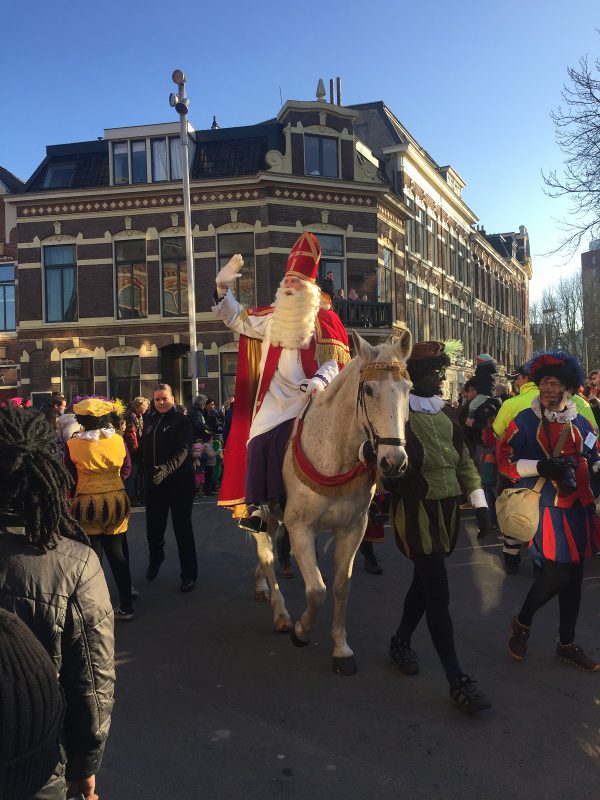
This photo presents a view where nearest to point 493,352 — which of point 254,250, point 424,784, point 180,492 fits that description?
point 254,250

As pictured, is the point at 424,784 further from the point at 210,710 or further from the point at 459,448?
the point at 459,448

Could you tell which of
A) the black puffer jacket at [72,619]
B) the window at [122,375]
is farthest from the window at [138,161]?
the black puffer jacket at [72,619]

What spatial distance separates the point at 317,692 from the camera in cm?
374

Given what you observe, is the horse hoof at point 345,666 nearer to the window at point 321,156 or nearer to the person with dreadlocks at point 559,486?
the person with dreadlocks at point 559,486

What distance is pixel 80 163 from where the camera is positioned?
21.4m

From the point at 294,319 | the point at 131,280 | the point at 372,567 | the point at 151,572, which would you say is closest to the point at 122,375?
the point at 131,280

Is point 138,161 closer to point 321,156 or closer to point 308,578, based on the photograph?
point 321,156

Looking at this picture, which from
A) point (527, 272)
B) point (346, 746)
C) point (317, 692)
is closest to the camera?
point (346, 746)

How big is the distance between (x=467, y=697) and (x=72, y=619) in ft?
8.03

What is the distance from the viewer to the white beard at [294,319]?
479cm

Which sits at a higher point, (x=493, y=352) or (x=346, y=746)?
(x=493, y=352)

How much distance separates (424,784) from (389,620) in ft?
7.14

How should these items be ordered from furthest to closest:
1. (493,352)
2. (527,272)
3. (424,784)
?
(527,272) < (493,352) < (424,784)

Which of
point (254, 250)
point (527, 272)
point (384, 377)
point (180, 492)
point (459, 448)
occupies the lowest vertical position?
point (180, 492)
